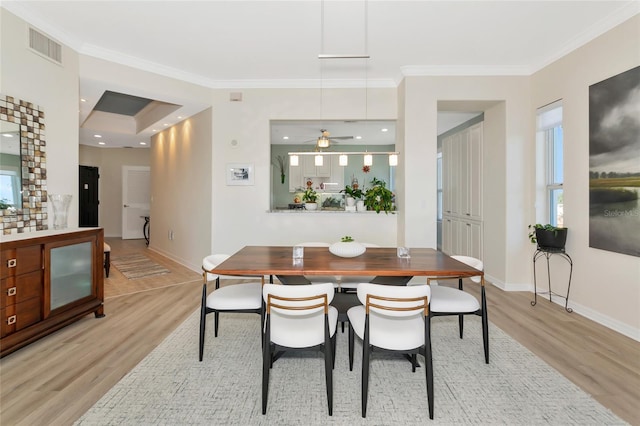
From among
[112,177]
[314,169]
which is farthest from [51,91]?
[112,177]

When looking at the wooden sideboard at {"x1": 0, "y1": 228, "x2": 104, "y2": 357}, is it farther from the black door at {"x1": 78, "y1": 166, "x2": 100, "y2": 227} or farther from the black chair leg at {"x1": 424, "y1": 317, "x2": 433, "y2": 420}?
the black door at {"x1": 78, "y1": 166, "x2": 100, "y2": 227}

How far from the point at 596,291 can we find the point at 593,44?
248cm

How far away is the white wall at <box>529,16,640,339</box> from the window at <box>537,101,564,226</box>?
25 centimetres

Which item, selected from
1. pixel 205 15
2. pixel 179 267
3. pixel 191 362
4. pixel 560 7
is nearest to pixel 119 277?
pixel 179 267

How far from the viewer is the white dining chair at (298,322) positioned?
1772 millimetres

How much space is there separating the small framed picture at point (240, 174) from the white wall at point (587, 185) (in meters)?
3.94

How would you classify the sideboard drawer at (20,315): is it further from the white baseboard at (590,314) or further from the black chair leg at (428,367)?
the white baseboard at (590,314)

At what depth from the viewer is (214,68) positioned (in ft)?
13.8

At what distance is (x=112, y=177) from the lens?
27.9ft

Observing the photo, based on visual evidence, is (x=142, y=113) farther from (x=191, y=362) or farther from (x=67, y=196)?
(x=191, y=362)

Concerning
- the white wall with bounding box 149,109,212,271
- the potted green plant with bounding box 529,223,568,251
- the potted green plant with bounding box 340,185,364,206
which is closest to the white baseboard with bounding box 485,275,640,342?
the potted green plant with bounding box 529,223,568,251

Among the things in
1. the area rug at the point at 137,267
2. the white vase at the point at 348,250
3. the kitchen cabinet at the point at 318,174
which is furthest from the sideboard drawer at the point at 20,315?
the kitchen cabinet at the point at 318,174

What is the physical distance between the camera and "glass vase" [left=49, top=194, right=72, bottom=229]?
9.78ft

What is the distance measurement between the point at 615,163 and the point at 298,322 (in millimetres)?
3228
